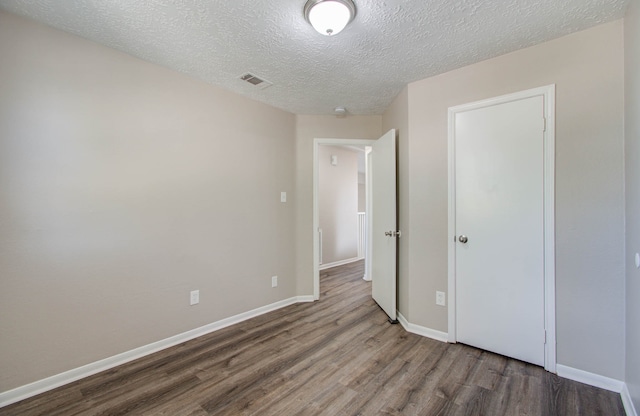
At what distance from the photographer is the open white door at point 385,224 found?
9.27 ft

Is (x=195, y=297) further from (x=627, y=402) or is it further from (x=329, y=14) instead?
(x=627, y=402)

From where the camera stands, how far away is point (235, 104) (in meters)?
2.78

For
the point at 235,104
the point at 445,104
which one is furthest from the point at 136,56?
the point at 445,104

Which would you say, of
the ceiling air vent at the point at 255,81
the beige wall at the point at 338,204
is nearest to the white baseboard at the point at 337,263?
the beige wall at the point at 338,204

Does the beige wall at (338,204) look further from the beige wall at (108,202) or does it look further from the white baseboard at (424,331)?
the white baseboard at (424,331)

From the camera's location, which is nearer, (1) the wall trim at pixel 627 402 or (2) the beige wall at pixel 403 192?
(1) the wall trim at pixel 627 402

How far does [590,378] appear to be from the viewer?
1.76m

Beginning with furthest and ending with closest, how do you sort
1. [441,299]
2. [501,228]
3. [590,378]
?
[441,299], [501,228], [590,378]

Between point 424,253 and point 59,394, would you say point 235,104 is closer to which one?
point 424,253

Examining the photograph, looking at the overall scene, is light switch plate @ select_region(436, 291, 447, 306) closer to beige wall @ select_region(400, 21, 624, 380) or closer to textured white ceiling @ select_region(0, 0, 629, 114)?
beige wall @ select_region(400, 21, 624, 380)

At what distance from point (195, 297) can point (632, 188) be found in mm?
3253

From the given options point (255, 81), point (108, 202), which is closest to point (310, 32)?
point (255, 81)

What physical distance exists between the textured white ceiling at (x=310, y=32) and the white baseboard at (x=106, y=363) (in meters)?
2.32

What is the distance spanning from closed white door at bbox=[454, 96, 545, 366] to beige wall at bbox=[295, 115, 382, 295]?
1.39m
